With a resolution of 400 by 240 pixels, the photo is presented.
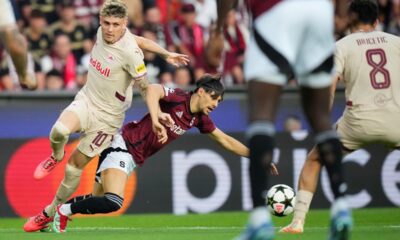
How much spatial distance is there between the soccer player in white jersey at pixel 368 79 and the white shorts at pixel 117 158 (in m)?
2.15

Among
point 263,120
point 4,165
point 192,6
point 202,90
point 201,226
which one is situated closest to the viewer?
point 263,120

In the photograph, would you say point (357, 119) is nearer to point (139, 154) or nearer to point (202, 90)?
point (202, 90)

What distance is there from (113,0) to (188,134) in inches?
145

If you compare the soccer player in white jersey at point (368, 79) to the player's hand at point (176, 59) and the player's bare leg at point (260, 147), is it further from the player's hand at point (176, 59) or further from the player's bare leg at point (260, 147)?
the player's bare leg at point (260, 147)

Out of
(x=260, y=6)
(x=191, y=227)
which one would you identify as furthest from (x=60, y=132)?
(x=260, y=6)

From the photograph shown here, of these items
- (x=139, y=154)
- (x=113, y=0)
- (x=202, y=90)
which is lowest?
(x=139, y=154)

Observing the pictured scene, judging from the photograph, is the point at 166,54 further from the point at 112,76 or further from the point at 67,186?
the point at 67,186

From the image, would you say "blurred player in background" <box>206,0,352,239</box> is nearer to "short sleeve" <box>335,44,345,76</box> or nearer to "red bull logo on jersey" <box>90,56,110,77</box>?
"short sleeve" <box>335,44,345,76</box>

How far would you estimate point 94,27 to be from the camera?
16781mm

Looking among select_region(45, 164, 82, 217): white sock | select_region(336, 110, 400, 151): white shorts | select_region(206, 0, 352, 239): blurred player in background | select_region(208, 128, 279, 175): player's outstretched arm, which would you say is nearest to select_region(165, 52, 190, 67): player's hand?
select_region(208, 128, 279, 175): player's outstretched arm

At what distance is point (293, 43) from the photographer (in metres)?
6.46

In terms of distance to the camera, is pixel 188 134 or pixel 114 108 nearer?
pixel 114 108

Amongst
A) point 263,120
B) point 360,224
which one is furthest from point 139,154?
point 263,120

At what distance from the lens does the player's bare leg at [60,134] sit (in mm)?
10164
